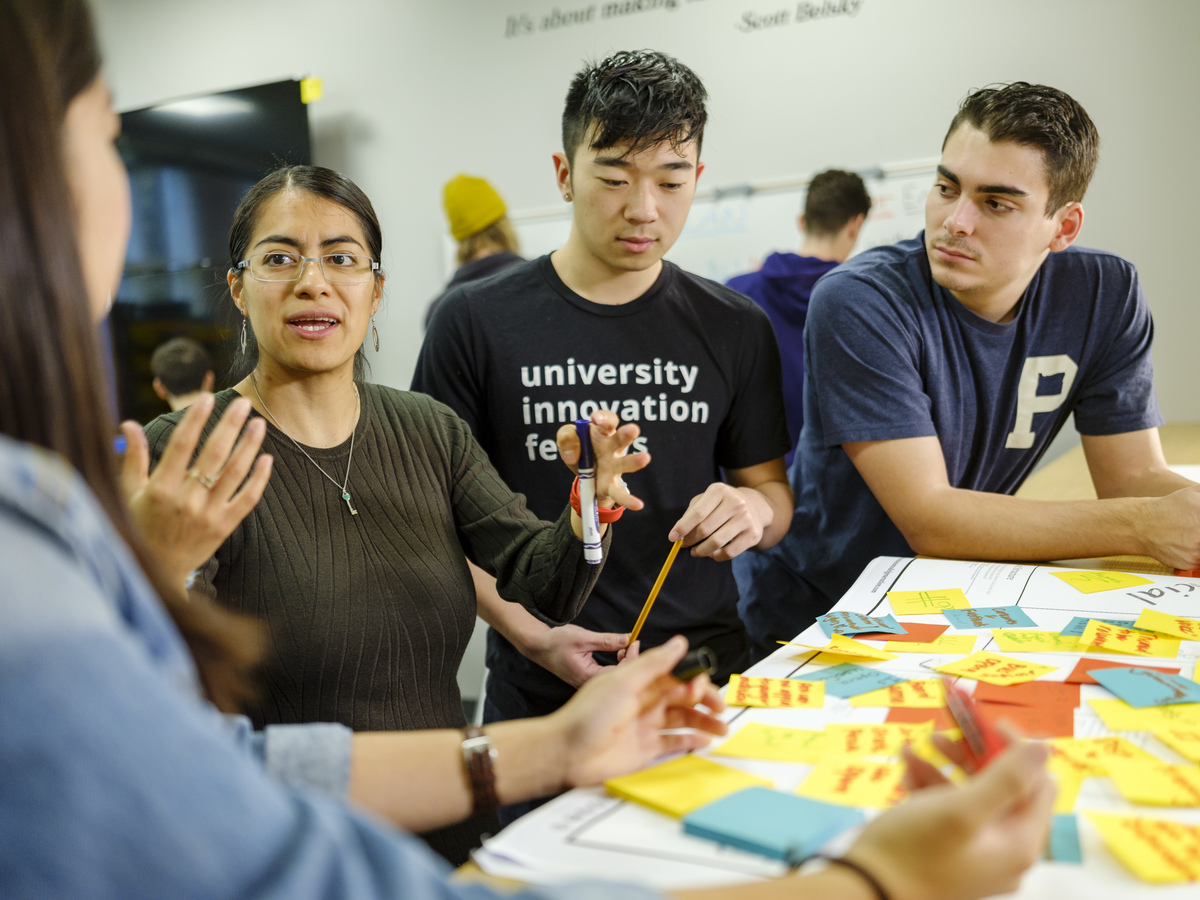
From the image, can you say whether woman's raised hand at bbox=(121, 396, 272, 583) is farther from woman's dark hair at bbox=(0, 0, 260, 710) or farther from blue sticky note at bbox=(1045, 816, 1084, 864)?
blue sticky note at bbox=(1045, 816, 1084, 864)

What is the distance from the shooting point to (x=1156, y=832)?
659 mm

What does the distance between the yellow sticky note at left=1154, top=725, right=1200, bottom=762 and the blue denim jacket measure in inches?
26.2

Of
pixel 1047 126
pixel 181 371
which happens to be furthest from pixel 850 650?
pixel 181 371

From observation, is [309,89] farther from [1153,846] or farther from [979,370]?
[1153,846]

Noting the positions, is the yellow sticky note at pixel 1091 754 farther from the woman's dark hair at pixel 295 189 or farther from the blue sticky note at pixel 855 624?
the woman's dark hair at pixel 295 189

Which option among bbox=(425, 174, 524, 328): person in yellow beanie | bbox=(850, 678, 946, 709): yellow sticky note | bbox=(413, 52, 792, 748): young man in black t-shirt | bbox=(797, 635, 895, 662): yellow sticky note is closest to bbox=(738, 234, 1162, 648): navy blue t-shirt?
bbox=(413, 52, 792, 748): young man in black t-shirt

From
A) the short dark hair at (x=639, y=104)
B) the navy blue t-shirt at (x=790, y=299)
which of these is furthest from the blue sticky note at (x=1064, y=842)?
the navy blue t-shirt at (x=790, y=299)

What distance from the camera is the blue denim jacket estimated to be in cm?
37

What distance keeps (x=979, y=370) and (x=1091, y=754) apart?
101 centimetres

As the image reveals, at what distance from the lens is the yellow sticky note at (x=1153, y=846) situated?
0.62m

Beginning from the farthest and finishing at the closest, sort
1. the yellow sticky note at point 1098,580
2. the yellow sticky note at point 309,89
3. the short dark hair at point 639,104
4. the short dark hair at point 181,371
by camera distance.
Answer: the yellow sticky note at point 309,89, the short dark hair at point 181,371, the short dark hair at point 639,104, the yellow sticky note at point 1098,580

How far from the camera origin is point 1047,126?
159 centimetres

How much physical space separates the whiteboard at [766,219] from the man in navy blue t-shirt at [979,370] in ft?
5.65

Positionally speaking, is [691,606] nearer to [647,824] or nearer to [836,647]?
[836,647]
